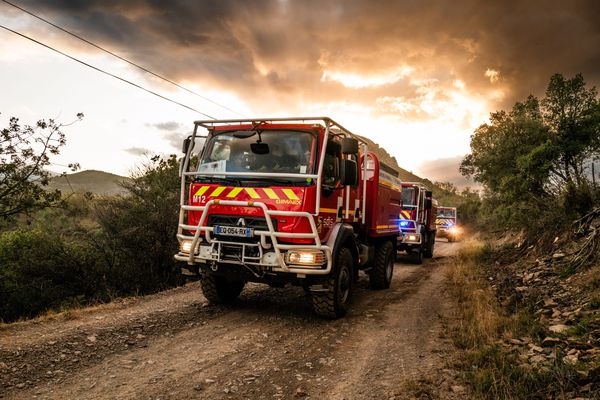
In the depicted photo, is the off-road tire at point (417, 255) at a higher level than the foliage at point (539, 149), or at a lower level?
lower

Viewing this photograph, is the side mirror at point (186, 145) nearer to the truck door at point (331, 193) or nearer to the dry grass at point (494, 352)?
the truck door at point (331, 193)

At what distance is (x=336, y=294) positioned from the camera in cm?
572

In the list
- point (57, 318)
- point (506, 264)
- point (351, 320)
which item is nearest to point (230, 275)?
point (351, 320)

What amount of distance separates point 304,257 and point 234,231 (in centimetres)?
103

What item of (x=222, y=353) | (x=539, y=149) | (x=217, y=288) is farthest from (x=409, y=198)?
(x=222, y=353)

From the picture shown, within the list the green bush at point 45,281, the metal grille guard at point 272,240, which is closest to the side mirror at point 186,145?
the metal grille guard at point 272,240

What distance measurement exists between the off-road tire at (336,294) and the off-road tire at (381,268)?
2.60 m

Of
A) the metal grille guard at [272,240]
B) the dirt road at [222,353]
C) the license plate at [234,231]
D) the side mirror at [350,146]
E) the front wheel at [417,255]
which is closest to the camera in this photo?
the dirt road at [222,353]

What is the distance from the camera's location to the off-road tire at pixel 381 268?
8555 mm

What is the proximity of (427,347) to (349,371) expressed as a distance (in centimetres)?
133

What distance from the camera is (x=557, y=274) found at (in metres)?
7.57

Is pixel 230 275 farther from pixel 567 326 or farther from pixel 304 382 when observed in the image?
pixel 567 326

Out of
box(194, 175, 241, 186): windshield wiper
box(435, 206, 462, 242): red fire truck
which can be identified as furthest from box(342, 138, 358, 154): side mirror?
box(435, 206, 462, 242): red fire truck

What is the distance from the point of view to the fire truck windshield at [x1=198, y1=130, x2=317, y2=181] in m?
5.46
